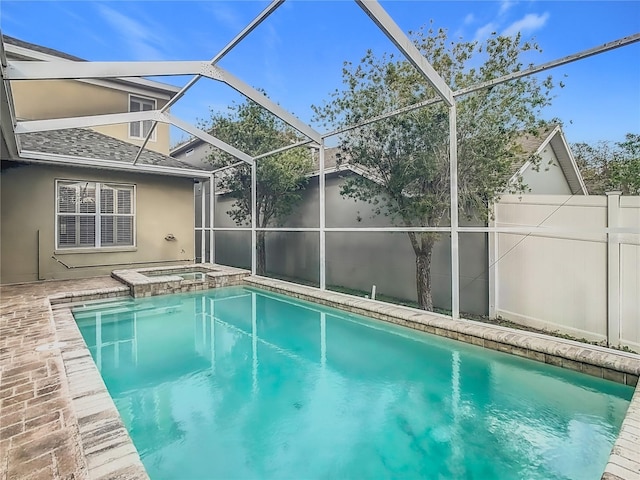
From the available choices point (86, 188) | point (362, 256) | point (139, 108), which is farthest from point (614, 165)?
point (139, 108)

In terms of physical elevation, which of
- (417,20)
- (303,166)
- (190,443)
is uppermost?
(417,20)

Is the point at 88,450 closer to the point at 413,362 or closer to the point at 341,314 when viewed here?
the point at 413,362

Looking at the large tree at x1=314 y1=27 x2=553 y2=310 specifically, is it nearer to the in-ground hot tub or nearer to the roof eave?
the in-ground hot tub

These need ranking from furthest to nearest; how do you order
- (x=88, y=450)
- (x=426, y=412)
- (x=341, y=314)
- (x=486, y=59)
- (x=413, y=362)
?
(x=341, y=314) < (x=486, y=59) < (x=413, y=362) < (x=426, y=412) < (x=88, y=450)

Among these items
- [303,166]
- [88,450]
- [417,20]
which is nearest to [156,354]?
[88,450]

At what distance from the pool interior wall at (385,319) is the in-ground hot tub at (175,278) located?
84cm

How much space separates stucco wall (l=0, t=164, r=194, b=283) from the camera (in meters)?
9.03

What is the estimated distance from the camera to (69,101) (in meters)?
11.1

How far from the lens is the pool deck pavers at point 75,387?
7.50 feet

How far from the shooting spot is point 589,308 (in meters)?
5.10

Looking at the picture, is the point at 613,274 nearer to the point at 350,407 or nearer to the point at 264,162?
the point at 350,407

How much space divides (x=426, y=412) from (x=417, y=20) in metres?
6.05

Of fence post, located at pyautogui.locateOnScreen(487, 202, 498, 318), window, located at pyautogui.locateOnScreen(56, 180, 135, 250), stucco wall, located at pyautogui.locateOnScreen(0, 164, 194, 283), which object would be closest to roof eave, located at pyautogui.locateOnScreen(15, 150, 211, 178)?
stucco wall, located at pyautogui.locateOnScreen(0, 164, 194, 283)

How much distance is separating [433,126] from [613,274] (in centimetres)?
343
